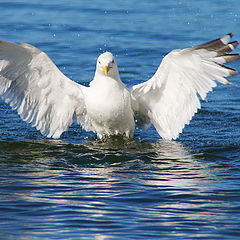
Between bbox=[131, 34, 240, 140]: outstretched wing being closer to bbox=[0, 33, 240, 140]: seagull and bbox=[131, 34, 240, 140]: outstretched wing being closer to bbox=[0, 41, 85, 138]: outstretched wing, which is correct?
bbox=[0, 33, 240, 140]: seagull

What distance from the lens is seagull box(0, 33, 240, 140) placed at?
8.85 metres

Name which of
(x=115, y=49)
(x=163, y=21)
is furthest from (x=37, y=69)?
(x=163, y=21)

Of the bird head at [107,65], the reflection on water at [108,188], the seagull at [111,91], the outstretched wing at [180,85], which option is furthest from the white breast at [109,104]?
the reflection on water at [108,188]

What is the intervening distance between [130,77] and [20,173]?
5.48 meters

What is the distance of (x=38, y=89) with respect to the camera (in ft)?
32.0

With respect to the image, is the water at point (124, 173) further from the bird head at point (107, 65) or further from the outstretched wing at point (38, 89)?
the bird head at point (107, 65)

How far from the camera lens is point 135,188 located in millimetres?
7812

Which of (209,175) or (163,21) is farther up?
(163,21)

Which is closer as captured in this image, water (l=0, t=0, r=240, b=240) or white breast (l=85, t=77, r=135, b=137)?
water (l=0, t=0, r=240, b=240)

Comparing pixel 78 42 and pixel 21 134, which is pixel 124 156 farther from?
pixel 78 42

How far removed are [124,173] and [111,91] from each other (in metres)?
1.37

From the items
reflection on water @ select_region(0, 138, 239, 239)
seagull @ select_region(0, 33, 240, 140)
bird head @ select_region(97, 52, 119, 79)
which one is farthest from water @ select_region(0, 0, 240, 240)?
bird head @ select_region(97, 52, 119, 79)

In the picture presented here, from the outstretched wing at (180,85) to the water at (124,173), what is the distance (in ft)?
1.38

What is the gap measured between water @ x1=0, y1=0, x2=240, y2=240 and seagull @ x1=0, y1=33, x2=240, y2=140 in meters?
0.33
